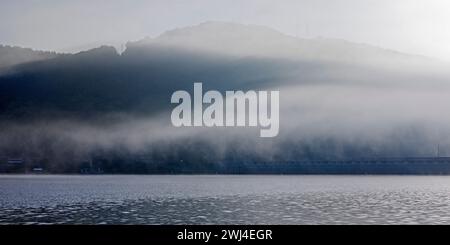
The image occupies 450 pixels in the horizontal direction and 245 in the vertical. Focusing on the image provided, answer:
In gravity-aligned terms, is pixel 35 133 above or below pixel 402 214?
above

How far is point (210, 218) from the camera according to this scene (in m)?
39.3
